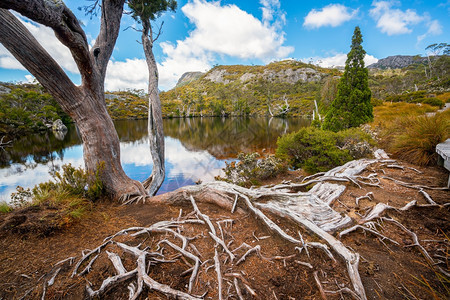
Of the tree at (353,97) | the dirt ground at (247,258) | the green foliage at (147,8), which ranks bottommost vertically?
the dirt ground at (247,258)

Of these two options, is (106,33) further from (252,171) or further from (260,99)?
(260,99)

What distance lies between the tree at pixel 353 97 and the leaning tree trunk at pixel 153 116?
43.7ft

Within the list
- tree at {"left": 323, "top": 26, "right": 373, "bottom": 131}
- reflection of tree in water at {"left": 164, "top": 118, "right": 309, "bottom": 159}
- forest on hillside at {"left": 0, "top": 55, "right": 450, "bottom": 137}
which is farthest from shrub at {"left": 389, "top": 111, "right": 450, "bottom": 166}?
forest on hillside at {"left": 0, "top": 55, "right": 450, "bottom": 137}

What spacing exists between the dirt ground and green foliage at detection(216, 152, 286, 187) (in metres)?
4.20

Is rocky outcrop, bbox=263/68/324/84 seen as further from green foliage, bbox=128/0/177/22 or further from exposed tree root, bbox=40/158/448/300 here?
exposed tree root, bbox=40/158/448/300

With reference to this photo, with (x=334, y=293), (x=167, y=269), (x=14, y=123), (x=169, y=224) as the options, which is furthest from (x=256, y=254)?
(x=14, y=123)

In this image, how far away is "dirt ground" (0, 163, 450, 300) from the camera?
2104mm

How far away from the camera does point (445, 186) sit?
4535mm

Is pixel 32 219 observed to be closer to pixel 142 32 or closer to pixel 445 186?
pixel 142 32

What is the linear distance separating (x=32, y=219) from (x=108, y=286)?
→ 2636mm

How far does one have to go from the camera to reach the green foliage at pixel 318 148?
26.4 feet

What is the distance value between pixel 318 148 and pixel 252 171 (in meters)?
3.27

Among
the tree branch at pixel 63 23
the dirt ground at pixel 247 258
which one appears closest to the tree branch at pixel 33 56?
the tree branch at pixel 63 23

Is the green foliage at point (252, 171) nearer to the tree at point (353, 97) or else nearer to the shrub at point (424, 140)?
the shrub at point (424, 140)
